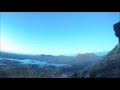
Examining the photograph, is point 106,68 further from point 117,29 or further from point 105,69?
point 117,29

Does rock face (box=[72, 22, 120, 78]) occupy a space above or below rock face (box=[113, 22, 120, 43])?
below

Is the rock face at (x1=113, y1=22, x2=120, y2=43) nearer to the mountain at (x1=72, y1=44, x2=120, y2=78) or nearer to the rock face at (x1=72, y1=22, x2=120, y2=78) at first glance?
the rock face at (x1=72, y1=22, x2=120, y2=78)

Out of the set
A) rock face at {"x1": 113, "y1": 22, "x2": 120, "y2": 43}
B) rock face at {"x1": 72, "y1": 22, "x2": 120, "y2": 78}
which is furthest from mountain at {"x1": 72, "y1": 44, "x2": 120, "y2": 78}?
rock face at {"x1": 113, "y1": 22, "x2": 120, "y2": 43}

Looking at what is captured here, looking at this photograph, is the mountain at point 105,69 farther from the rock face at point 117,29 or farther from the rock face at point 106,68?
the rock face at point 117,29

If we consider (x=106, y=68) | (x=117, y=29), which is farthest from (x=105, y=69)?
(x=117, y=29)

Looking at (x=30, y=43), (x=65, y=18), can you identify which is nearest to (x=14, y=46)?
(x=30, y=43)
